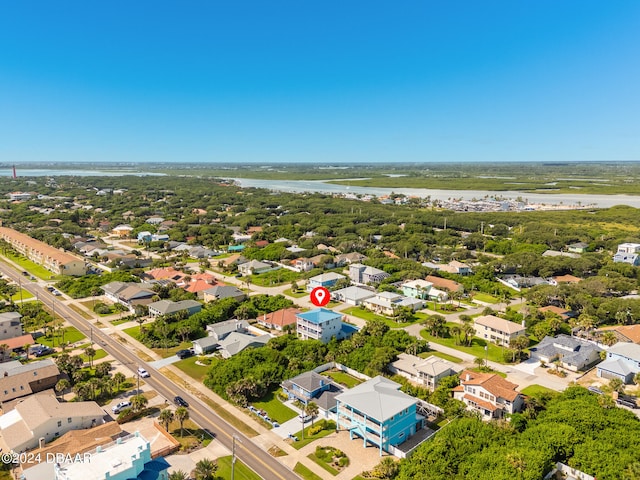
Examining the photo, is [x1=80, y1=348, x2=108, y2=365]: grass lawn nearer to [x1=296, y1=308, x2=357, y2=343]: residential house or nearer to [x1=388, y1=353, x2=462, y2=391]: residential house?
[x1=296, y1=308, x2=357, y2=343]: residential house

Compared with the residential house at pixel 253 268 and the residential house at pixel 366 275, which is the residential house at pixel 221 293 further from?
the residential house at pixel 366 275

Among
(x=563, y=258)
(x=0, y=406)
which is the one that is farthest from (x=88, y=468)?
(x=563, y=258)

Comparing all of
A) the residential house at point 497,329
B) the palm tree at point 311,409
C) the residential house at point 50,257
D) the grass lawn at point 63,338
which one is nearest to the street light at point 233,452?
the palm tree at point 311,409

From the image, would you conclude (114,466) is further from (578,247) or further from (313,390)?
(578,247)

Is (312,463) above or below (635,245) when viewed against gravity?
below

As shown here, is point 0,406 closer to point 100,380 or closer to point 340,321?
point 100,380

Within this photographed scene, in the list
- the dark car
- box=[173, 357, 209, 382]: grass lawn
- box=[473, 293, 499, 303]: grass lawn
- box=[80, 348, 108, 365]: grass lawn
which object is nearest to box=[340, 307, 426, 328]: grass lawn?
box=[473, 293, 499, 303]: grass lawn

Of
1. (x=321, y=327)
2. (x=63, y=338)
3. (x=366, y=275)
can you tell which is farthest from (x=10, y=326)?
(x=366, y=275)
